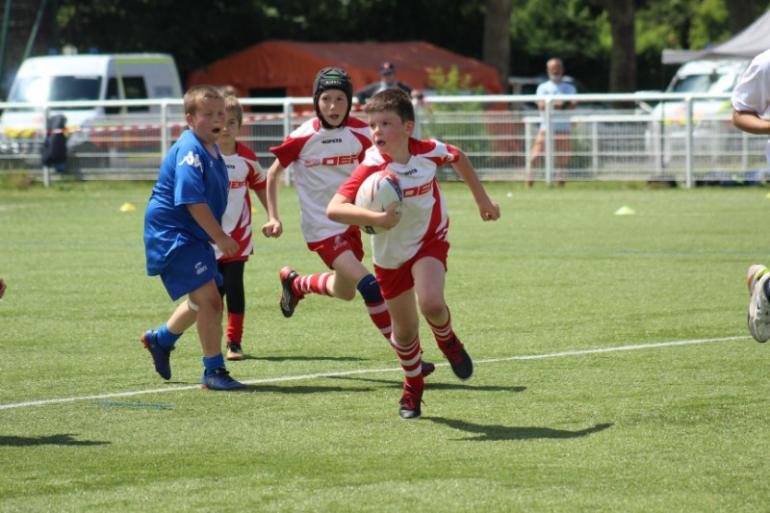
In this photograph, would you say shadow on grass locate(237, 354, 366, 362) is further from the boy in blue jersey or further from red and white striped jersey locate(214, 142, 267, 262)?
the boy in blue jersey

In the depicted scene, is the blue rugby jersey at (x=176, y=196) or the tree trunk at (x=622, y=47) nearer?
the blue rugby jersey at (x=176, y=196)

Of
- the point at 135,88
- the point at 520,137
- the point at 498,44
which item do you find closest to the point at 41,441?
the point at 520,137

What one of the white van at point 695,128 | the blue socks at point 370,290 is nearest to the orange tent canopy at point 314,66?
the white van at point 695,128

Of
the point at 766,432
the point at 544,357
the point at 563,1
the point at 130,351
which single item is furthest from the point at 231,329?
the point at 563,1

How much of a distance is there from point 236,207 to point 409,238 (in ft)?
8.78

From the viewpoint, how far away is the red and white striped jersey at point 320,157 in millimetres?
9484

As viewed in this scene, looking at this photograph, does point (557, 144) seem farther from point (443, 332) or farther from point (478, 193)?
point (443, 332)

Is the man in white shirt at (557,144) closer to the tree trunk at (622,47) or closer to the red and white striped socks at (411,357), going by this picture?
the tree trunk at (622,47)

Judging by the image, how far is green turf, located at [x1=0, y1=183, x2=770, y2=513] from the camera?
18.9 feet

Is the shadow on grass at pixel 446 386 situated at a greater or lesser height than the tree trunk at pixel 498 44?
lesser

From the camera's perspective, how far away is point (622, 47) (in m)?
41.9

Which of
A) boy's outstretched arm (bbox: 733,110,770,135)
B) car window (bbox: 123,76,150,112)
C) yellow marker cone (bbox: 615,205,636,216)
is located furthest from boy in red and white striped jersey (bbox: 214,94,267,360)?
car window (bbox: 123,76,150,112)

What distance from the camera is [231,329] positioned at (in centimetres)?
967

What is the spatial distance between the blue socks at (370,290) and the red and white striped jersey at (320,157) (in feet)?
1.82
